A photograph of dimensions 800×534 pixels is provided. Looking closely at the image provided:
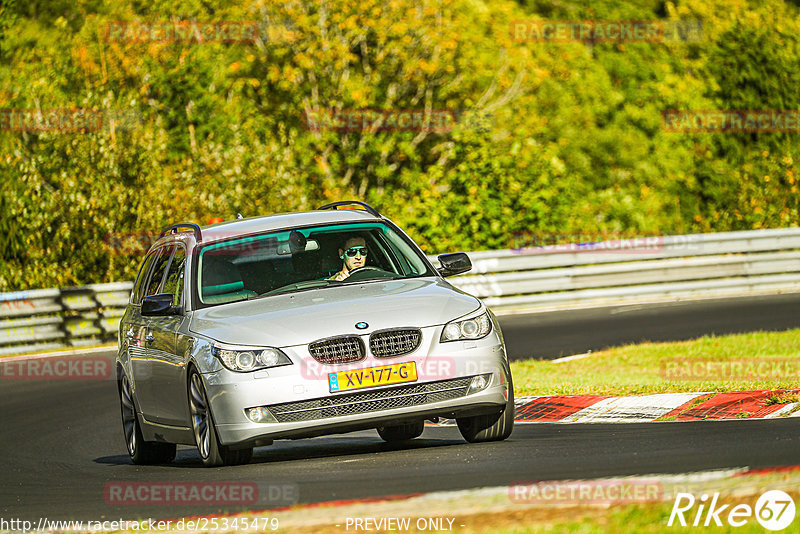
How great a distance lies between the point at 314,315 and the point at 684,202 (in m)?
45.9

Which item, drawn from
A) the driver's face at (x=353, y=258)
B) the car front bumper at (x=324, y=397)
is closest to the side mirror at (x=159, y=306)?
the car front bumper at (x=324, y=397)

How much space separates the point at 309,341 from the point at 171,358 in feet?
4.84

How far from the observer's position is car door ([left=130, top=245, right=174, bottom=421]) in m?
10.5

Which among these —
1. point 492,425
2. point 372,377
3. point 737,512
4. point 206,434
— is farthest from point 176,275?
point 737,512

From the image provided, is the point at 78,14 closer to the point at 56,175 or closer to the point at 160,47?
the point at 160,47

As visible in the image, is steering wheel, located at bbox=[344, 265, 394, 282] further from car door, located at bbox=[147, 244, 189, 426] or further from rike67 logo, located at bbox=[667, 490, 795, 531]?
rike67 logo, located at bbox=[667, 490, 795, 531]

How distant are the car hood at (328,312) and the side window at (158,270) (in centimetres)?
158

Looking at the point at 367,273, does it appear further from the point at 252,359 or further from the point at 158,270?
the point at 158,270

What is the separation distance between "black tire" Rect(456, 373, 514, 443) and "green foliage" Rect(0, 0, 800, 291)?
1687 centimetres

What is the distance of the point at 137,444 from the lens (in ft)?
36.2

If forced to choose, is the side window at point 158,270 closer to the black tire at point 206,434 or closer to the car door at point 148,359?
the car door at point 148,359

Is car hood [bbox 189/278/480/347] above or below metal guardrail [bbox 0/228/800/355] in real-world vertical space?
above

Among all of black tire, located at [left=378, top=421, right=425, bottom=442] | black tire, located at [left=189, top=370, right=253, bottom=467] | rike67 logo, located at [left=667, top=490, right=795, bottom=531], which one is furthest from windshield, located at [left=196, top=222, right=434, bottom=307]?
rike67 logo, located at [left=667, top=490, right=795, bottom=531]

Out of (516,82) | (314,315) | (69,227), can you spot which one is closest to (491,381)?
(314,315)
